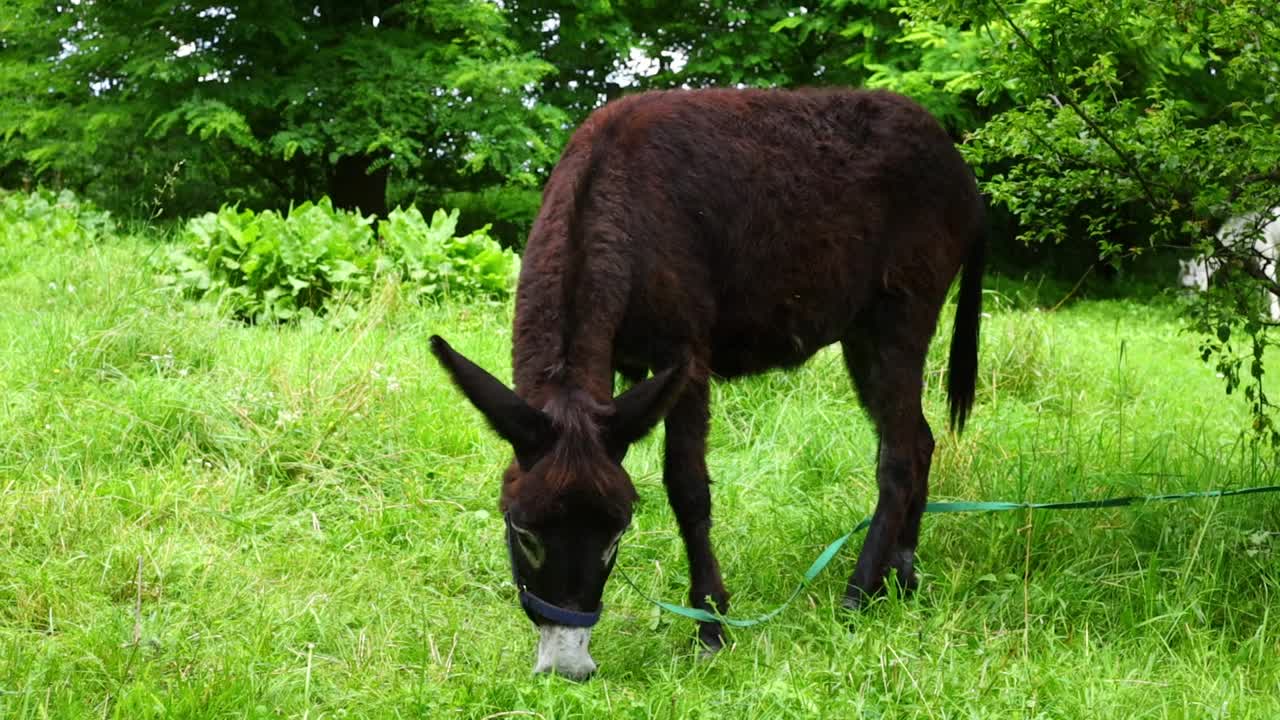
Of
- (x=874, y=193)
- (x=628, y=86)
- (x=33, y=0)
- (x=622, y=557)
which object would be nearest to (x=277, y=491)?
(x=622, y=557)

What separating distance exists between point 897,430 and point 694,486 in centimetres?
103

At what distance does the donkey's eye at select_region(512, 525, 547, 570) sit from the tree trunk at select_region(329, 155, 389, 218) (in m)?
9.29

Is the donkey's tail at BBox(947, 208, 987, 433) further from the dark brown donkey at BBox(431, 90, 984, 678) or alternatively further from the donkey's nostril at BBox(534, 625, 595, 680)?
the donkey's nostril at BBox(534, 625, 595, 680)

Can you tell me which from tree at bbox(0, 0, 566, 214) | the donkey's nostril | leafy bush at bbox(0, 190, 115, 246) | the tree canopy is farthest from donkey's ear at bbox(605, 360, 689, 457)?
tree at bbox(0, 0, 566, 214)

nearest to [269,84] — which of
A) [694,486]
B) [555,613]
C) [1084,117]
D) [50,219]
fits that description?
[50,219]

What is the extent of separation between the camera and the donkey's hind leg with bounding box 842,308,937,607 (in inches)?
170

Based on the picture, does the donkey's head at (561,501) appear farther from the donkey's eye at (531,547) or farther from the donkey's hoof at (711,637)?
the donkey's hoof at (711,637)

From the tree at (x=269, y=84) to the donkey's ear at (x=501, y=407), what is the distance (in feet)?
23.5

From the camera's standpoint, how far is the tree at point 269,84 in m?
10.2

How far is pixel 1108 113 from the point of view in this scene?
4.18 m

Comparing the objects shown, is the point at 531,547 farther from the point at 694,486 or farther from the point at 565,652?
the point at 694,486

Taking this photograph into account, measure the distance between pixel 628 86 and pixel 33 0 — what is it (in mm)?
5755

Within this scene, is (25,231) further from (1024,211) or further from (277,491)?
(1024,211)

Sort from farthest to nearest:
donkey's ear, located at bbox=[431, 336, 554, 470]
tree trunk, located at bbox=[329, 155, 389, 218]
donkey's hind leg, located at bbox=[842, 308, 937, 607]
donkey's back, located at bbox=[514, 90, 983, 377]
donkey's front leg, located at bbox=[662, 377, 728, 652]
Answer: tree trunk, located at bbox=[329, 155, 389, 218] → donkey's hind leg, located at bbox=[842, 308, 937, 607] → donkey's front leg, located at bbox=[662, 377, 728, 652] → donkey's back, located at bbox=[514, 90, 983, 377] → donkey's ear, located at bbox=[431, 336, 554, 470]
